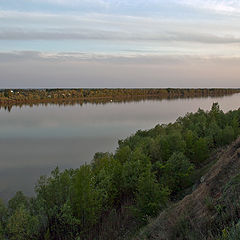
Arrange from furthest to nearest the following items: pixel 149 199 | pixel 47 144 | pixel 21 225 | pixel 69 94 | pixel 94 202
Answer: pixel 69 94 → pixel 47 144 → pixel 94 202 → pixel 149 199 → pixel 21 225

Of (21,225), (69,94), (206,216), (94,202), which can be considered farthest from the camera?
(69,94)

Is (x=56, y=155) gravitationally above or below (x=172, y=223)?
below

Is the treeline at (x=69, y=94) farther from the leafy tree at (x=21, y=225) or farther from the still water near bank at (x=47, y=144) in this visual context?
the leafy tree at (x=21, y=225)

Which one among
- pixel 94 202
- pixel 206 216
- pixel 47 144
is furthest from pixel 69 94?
pixel 206 216

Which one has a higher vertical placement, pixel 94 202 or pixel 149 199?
pixel 149 199

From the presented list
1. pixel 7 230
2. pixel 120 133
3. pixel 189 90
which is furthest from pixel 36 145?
pixel 189 90

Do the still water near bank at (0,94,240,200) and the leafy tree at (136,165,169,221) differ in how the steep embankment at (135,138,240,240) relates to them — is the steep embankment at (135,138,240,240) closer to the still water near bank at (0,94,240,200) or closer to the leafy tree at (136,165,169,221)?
the leafy tree at (136,165,169,221)

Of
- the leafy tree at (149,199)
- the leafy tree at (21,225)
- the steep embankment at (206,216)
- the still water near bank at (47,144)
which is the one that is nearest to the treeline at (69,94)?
the still water near bank at (47,144)

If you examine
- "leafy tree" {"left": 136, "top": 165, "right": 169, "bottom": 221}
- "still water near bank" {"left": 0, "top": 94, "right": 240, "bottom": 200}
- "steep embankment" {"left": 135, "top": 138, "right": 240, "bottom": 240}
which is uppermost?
"steep embankment" {"left": 135, "top": 138, "right": 240, "bottom": 240}

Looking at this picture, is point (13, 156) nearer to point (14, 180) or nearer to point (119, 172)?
point (14, 180)

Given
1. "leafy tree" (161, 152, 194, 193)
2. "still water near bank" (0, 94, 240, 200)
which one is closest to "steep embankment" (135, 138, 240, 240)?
"leafy tree" (161, 152, 194, 193)

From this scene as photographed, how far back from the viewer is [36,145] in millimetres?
30344

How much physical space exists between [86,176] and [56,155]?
599 inches

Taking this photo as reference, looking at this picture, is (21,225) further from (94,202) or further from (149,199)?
(149,199)
